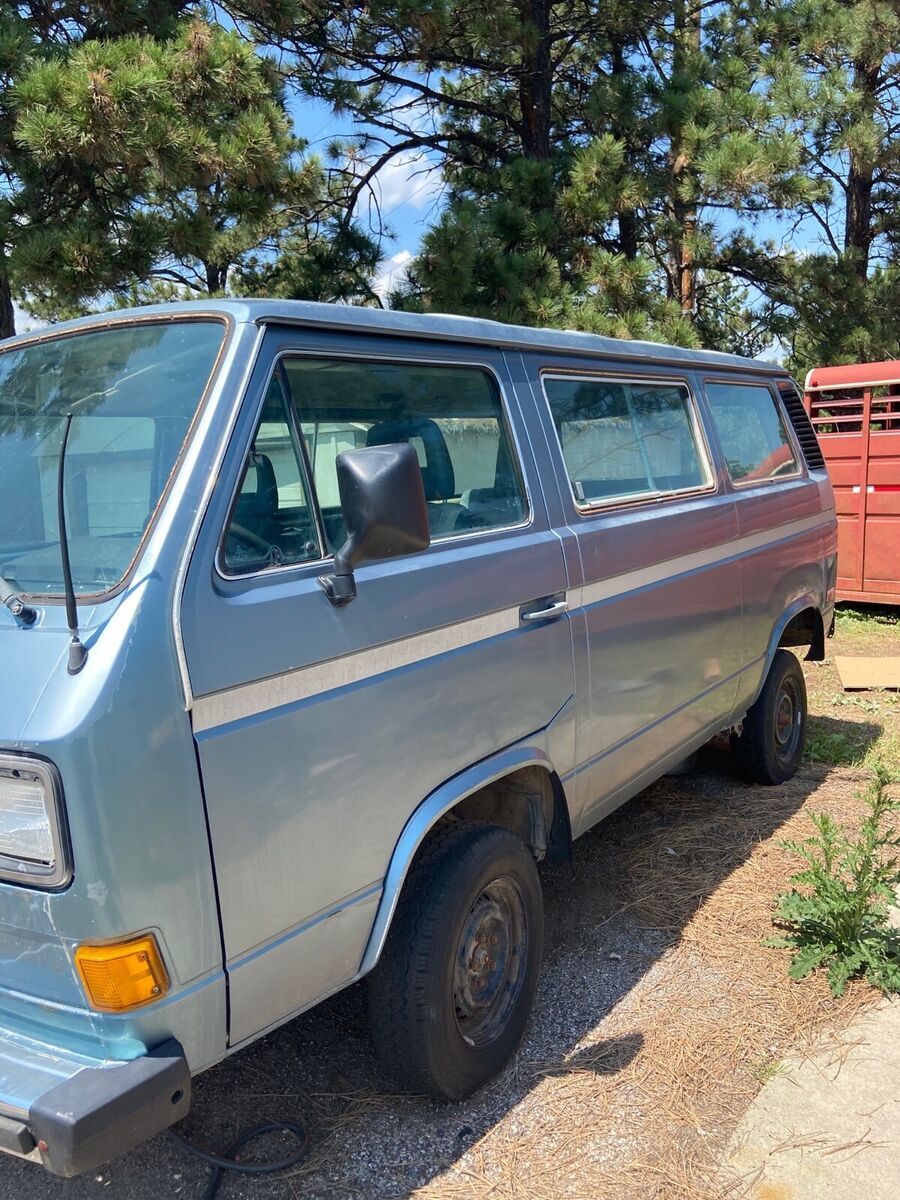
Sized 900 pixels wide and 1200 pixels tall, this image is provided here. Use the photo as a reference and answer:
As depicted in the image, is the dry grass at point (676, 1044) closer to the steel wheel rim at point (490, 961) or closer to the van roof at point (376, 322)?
the steel wheel rim at point (490, 961)

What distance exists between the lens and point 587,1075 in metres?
2.93

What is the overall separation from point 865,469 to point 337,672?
7987mm

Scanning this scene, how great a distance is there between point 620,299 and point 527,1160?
7302 millimetres

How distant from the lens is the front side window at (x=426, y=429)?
2.48 metres

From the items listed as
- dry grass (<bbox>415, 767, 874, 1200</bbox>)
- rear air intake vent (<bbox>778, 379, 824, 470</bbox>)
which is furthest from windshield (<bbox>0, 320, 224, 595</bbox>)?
rear air intake vent (<bbox>778, 379, 824, 470</bbox>)

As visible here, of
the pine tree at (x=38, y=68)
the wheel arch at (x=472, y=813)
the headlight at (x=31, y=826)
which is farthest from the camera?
the pine tree at (x=38, y=68)

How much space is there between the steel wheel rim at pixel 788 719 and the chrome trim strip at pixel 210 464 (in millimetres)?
3909

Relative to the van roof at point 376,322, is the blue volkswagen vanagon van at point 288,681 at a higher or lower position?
lower

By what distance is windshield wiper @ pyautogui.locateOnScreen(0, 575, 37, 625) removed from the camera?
2082 mm

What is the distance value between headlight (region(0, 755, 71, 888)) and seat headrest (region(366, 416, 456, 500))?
1.27 metres

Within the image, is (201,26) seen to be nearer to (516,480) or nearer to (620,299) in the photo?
(620,299)

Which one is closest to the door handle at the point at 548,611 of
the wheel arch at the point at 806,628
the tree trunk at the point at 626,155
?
the wheel arch at the point at 806,628

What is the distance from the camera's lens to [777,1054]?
10.0ft

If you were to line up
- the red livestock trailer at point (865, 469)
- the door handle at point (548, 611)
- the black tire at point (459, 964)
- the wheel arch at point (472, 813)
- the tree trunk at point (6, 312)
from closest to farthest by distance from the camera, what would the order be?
the wheel arch at point (472, 813)
the black tire at point (459, 964)
the door handle at point (548, 611)
the tree trunk at point (6, 312)
the red livestock trailer at point (865, 469)
